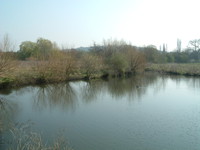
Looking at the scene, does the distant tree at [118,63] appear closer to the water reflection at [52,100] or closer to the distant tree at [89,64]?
the distant tree at [89,64]

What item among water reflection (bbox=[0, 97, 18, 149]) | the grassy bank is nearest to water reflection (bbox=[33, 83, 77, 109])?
water reflection (bbox=[0, 97, 18, 149])

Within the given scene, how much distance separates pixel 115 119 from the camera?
934 centimetres

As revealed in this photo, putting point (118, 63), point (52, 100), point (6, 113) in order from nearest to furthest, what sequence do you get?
1. point (6, 113)
2. point (52, 100)
3. point (118, 63)

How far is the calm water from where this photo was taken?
6750mm

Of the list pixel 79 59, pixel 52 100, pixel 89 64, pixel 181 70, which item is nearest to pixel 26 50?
pixel 79 59

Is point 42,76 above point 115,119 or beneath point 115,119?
above

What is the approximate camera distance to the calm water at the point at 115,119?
266 inches

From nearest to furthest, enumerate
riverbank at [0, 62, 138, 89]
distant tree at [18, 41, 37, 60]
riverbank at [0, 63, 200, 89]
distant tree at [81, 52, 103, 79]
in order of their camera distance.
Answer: riverbank at [0, 62, 138, 89] < riverbank at [0, 63, 200, 89] < distant tree at [81, 52, 103, 79] < distant tree at [18, 41, 37, 60]

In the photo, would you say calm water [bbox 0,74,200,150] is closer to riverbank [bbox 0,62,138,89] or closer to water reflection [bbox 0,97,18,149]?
water reflection [bbox 0,97,18,149]

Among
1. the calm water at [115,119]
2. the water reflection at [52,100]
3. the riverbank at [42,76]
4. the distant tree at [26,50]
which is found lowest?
the calm water at [115,119]

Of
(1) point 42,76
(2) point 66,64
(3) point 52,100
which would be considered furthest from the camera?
(2) point 66,64

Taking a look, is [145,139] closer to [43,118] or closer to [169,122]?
[169,122]

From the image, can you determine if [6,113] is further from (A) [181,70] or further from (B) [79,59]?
(A) [181,70]

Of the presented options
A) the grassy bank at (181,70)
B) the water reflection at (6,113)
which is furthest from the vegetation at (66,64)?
the water reflection at (6,113)
